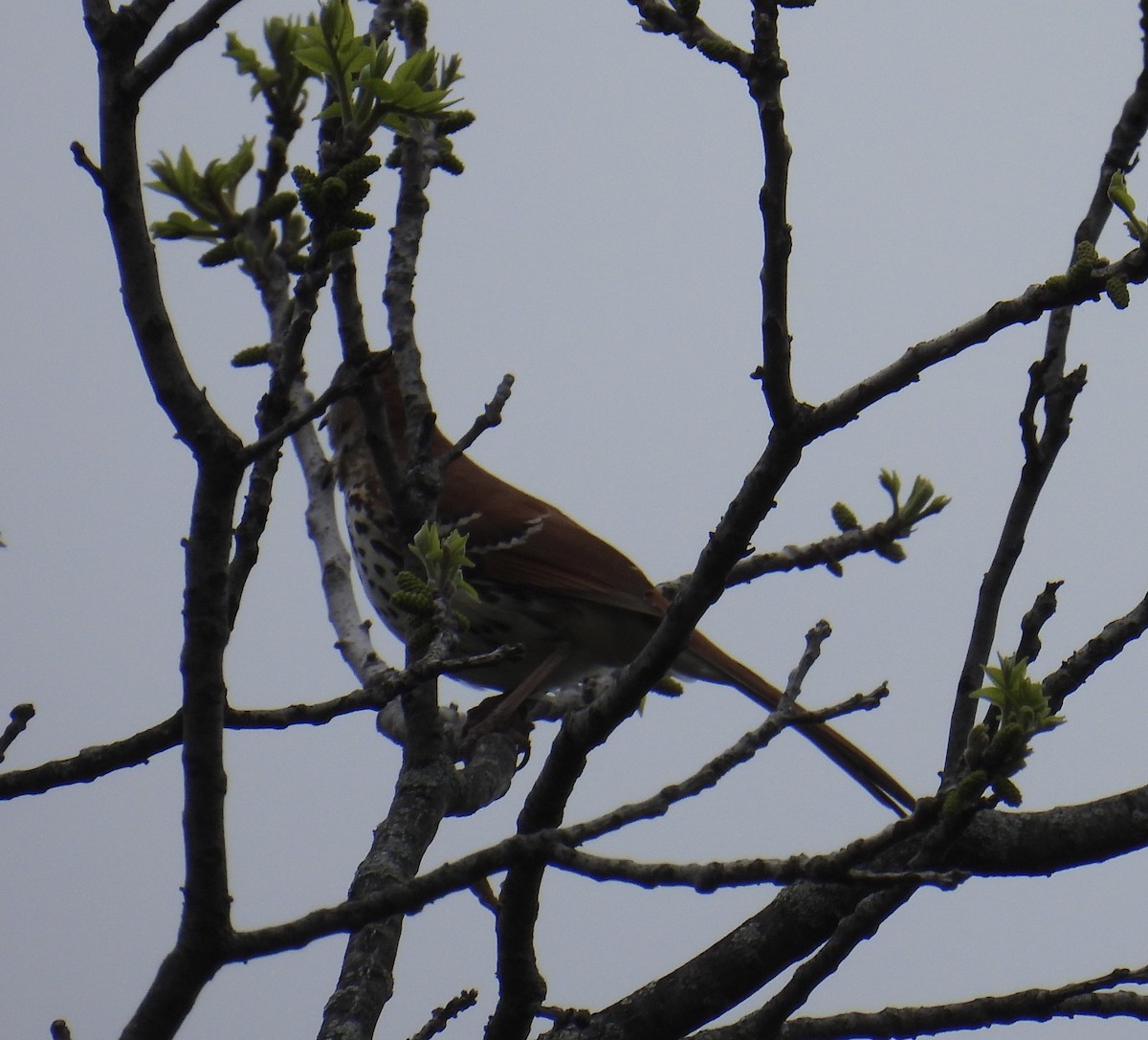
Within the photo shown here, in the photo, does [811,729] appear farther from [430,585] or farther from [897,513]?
[430,585]

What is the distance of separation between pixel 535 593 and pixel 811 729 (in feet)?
3.68

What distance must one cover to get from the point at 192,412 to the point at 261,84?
94.9 inches

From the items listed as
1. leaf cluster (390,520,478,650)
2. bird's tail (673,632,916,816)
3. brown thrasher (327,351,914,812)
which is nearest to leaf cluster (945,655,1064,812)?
leaf cluster (390,520,478,650)

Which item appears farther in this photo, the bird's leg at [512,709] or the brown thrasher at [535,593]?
the brown thrasher at [535,593]

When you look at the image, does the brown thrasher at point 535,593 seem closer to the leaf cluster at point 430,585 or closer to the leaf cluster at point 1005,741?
the leaf cluster at point 430,585

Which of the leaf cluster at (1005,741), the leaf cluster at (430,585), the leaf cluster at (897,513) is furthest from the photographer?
the leaf cluster at (897,513)

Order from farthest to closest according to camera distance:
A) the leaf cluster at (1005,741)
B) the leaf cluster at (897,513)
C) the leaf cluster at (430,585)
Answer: the leaf cluster at (897,513) → the leaf cluster at (430,585) → the leaf cluster at (1005,741)

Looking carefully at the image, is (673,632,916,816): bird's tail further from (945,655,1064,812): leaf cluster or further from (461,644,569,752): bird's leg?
(945,655,1064,812): leaf cluster

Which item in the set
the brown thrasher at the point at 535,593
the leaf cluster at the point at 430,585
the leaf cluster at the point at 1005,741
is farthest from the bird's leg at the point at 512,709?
the leaf cluster at the point at 1005,741

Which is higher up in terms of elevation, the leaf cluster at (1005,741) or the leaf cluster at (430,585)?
the leaf cluster at (430,585)

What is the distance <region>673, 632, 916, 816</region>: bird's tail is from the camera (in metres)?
4.13

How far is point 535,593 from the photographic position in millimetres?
4828

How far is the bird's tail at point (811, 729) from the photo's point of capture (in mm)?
4129

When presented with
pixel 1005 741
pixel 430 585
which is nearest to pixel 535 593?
pixel 430 585
